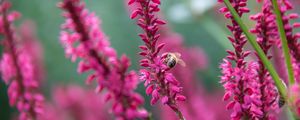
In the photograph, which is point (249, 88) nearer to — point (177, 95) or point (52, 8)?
point (177, 95)

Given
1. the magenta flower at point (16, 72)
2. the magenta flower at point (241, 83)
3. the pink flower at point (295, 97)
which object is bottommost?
the pink flower at point (295, 97)

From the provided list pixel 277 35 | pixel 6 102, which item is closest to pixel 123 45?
pixel 6 102

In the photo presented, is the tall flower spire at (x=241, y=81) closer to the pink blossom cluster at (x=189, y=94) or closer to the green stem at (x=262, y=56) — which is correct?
the green stem at (x=262, y=56)

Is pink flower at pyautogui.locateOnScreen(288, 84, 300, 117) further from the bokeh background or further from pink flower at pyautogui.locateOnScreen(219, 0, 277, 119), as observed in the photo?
the bokeh background

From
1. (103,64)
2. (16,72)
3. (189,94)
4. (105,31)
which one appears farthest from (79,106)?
(105,31)

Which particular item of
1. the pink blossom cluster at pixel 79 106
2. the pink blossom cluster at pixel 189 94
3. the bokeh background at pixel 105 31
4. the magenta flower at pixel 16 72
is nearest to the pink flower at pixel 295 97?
the magenta flower at pixel 16 72

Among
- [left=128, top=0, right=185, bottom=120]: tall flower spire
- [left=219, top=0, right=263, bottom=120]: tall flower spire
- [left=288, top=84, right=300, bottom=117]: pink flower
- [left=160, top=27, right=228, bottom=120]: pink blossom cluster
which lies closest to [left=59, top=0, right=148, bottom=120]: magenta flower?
[left=128, top=0, right=185, bottom=120]: tall flower spire

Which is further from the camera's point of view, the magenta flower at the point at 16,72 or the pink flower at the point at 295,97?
the magenta flower at the point at 16,72
